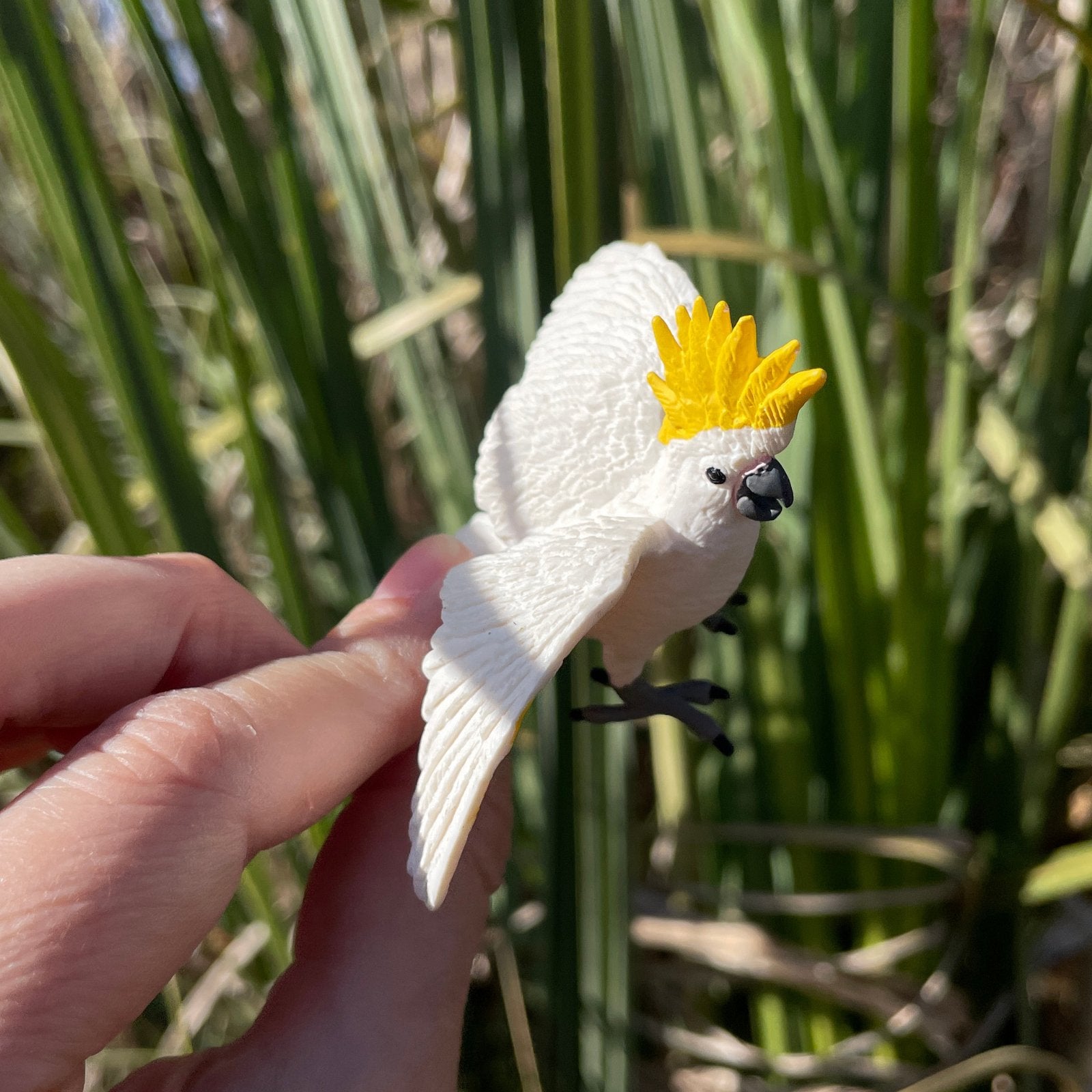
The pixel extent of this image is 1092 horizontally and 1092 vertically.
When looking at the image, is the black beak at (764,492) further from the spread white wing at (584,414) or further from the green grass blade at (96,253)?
the green grass blade at (96,253)

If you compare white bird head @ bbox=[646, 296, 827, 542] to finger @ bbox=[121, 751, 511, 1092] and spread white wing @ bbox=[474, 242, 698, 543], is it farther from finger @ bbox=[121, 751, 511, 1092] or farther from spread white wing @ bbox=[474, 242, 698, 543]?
finger @ bbox=[121, 751, 511, 1092]

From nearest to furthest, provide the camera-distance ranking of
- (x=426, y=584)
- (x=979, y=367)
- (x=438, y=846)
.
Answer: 1. (x=438, y=846)
2. (x=426, y=584)
3. (x=979, y=367)

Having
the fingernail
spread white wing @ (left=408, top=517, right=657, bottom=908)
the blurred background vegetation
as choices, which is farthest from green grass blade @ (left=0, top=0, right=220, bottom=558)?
spread white wing @ (left=408, top=517, right=657, bottom=908)

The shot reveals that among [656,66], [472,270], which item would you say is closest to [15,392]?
[472,270]

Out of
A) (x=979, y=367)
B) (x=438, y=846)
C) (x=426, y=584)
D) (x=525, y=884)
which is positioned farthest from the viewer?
(x=525, y=884)

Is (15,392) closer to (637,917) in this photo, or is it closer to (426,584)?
(426,584)

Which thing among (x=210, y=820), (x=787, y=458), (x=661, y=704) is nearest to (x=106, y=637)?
(x=210, y=820)

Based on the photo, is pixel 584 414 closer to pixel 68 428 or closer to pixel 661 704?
pixel 661 704
